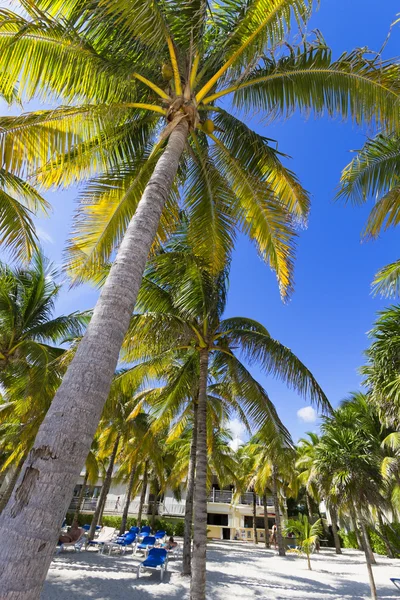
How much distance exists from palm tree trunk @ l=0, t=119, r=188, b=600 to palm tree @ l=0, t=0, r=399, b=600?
0.03ft

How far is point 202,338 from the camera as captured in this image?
31.2 ft

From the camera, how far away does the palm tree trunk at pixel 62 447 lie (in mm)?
1704

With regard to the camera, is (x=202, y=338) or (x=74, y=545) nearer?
(x=202, y=338)

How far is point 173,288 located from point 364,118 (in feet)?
17.8

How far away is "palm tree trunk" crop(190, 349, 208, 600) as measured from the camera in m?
6.71

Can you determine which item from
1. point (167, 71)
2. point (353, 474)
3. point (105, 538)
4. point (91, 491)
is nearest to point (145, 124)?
point (167, 71)

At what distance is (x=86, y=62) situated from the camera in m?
5.02

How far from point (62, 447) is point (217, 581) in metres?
13.2

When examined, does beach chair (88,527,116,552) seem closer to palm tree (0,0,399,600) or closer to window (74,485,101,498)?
palm tree (0,0,399,600)

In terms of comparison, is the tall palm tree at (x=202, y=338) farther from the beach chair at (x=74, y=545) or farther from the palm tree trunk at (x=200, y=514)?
the beach chair at (x=74, y=545)

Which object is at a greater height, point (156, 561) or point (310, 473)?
point (310, 473)

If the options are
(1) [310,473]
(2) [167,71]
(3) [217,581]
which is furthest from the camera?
(1) [310,473]

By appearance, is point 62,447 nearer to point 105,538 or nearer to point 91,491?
point 105,538

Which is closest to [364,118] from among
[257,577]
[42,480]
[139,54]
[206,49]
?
[206,49]
